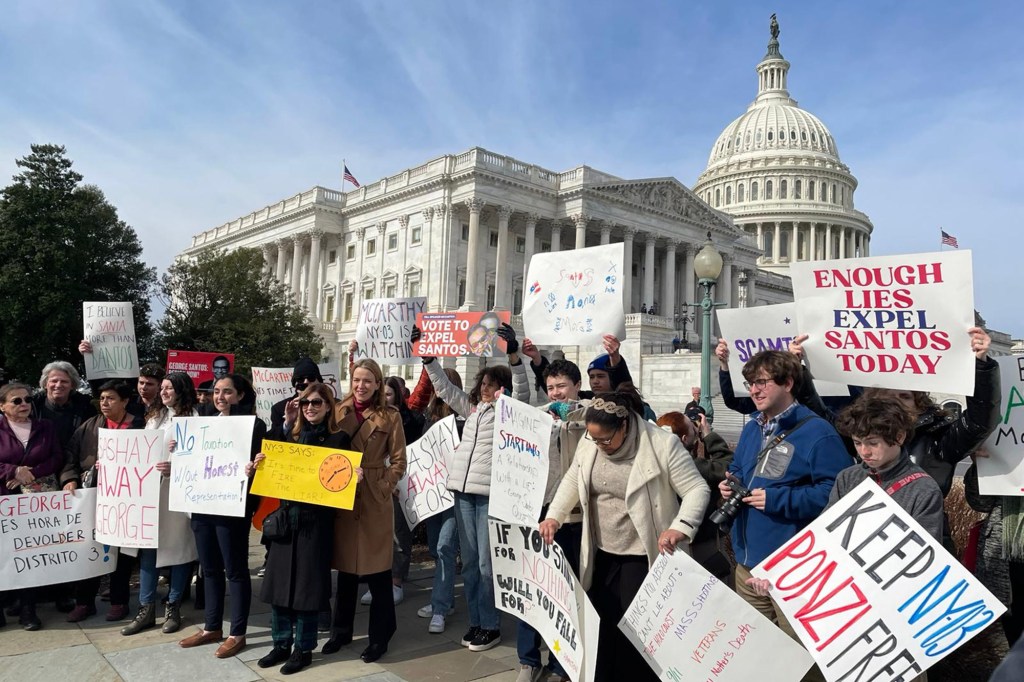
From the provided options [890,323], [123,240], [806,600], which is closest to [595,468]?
[806,600]

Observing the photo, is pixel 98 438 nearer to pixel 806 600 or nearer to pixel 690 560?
pixel 690 560

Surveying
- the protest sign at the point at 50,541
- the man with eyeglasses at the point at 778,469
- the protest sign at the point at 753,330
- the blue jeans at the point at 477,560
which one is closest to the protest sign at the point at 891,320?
the man with eyeglasses at the point at 778,469

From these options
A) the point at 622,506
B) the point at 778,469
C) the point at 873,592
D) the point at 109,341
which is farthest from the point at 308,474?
the point at 109,341

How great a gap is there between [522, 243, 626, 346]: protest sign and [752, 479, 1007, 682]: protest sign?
347cm

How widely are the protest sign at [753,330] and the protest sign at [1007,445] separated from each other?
6.07 ft

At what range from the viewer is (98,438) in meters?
6.90

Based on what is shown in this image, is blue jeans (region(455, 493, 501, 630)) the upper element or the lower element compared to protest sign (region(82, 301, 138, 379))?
lower

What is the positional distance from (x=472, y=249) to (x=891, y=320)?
162 feet

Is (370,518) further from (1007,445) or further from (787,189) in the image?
(787,189)

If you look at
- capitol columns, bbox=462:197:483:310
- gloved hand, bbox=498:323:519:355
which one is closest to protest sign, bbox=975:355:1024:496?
gloved hand, bbox=498:323:519:355

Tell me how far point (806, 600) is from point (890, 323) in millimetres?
2240

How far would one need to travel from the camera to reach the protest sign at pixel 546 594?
4590 mm

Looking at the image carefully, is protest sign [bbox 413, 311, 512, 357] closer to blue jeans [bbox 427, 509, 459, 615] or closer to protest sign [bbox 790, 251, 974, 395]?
blue jeans [bbox 427, 509, 459, 615]

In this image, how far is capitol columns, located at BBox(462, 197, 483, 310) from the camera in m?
53.3
